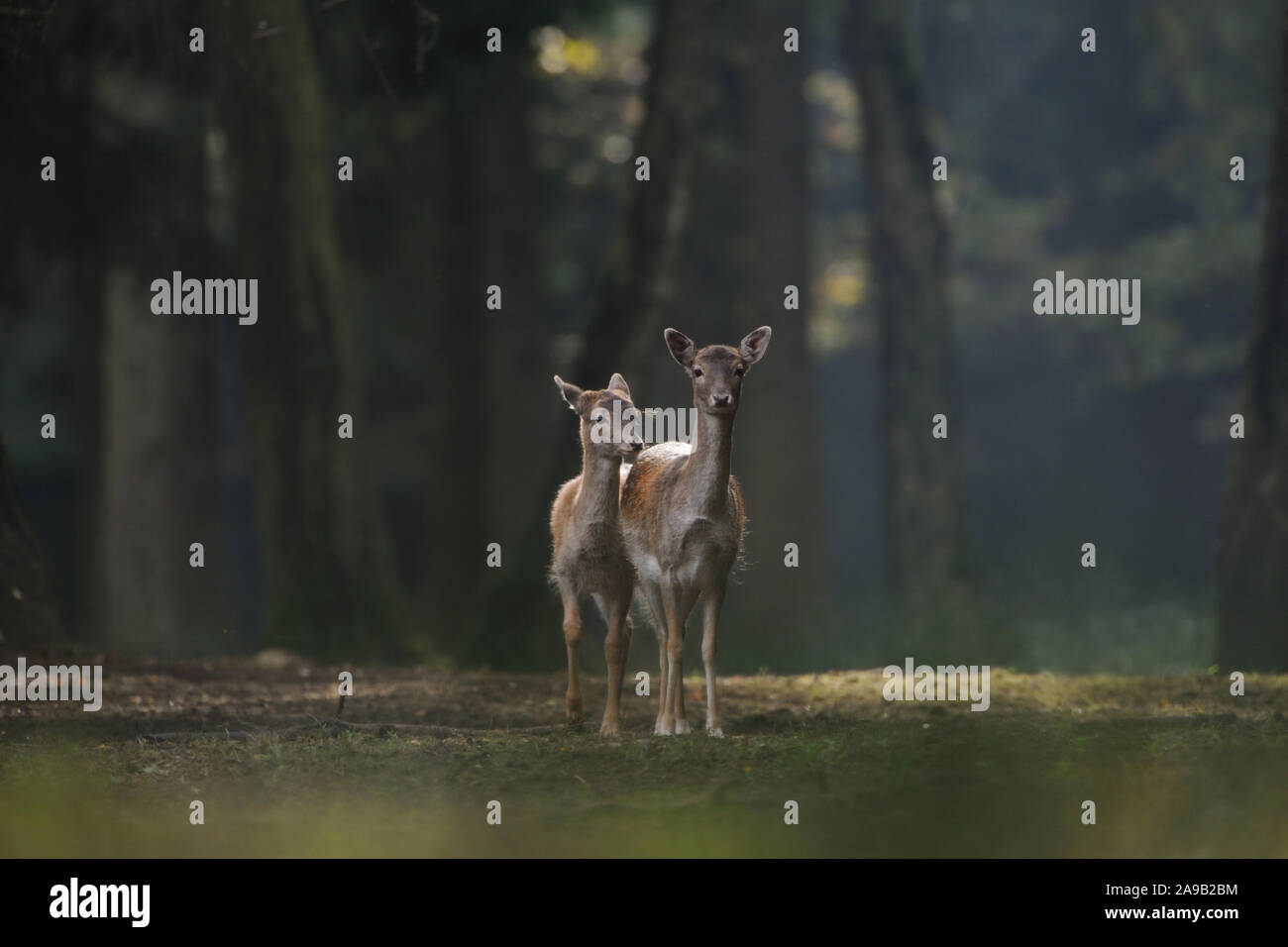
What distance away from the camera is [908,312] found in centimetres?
2067

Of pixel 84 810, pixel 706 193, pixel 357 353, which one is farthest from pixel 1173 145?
pixel 84 810

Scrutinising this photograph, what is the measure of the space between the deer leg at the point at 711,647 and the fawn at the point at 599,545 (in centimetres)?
51

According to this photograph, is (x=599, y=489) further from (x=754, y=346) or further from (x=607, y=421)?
(x=754, y=346)

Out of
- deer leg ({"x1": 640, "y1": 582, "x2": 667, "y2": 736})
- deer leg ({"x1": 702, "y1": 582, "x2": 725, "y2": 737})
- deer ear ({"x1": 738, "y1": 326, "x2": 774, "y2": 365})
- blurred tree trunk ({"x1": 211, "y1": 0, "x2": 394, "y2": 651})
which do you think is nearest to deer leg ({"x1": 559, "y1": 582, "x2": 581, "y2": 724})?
deer leg ({"x1": 640, "y1": 582, "x2": 667, "y2": 736})

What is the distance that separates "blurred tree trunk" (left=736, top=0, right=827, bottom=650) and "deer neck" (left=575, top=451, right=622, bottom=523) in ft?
40.1

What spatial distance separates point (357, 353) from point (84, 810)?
20.7 metres

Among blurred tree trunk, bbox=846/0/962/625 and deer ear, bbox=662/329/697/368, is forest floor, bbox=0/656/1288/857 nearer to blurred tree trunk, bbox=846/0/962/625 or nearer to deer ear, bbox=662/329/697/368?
deer ear, bbox=662/329/697/368

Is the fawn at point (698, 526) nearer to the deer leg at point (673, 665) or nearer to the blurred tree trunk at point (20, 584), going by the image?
the deer leg at point (673, 665)

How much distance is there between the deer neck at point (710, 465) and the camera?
956 centimetres

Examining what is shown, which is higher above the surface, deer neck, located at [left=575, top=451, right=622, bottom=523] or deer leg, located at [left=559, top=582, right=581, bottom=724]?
deer neck, located at [left=575, top=451, right=622, bottom=523]

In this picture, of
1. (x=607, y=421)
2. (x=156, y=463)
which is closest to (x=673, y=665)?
(x=607, y=421)

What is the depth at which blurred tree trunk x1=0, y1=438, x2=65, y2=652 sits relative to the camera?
40.3 feet

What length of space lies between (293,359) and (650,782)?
26.8 feet

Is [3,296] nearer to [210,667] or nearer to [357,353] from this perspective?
[210,667]
